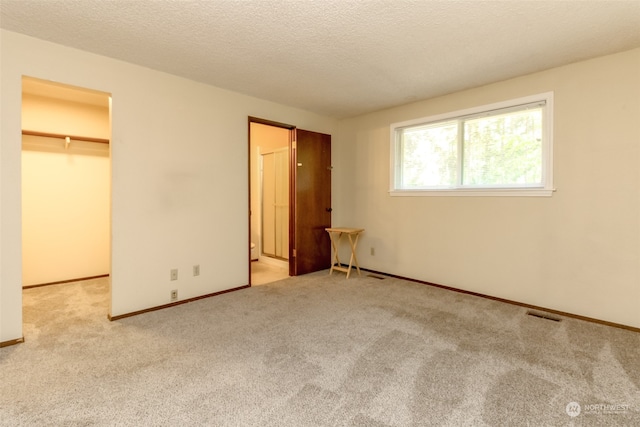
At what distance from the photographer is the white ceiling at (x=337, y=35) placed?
206 cm

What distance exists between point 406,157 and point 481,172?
1.04m

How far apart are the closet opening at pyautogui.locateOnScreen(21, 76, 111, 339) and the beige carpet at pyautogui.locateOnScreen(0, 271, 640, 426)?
2.78 ft

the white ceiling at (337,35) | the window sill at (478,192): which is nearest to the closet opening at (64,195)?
the white ceiling at (337,35)

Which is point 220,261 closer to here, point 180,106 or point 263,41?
point 180,106

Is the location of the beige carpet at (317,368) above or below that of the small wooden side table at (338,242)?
below

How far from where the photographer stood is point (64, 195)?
158 inches

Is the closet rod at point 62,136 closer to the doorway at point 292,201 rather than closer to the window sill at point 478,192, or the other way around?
the doorway at point 292,201

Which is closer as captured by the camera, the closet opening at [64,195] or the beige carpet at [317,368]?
the beige carpet at [317,368]

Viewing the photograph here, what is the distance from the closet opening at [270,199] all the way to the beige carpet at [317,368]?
209cm

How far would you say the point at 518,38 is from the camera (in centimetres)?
244

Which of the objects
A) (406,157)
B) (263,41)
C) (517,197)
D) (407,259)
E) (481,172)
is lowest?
Answer: (407,259)

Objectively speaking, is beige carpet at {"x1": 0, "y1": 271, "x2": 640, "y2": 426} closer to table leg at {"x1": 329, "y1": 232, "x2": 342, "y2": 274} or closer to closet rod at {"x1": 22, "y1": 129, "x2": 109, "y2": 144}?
table leg at {"x1": 329, "y1": 232, "x2": 342, "y2": 274}

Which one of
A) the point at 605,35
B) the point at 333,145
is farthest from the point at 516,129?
the point at 333,145

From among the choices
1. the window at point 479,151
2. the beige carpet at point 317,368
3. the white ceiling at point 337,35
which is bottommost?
the beige carpet at point 317,368
